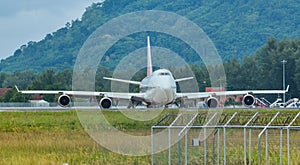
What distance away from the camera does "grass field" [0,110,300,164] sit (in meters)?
38.8

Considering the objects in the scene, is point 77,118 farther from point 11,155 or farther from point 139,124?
point 11,155

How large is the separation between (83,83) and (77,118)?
10715cm

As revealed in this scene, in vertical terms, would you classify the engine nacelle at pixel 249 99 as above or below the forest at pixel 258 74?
below

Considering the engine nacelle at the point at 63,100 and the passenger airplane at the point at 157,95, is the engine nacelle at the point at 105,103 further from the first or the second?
the engine nacelle at the point at 63,100

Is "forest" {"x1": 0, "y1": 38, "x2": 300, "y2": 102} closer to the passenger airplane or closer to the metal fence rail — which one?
the passenger airplane

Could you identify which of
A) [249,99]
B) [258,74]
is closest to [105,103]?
[249,99]

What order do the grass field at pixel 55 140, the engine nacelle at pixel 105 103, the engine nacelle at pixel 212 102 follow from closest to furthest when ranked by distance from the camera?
the grass field at pixel 55 140
the engine nacelle at pixel 105 103
the engine nacelle at pixel 212 102

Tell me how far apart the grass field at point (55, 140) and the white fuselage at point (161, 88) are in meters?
5.50

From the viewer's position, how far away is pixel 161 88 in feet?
251

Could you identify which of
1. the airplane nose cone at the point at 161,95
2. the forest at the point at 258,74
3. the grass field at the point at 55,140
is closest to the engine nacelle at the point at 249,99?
the airplane nose cone at the point at 161,95

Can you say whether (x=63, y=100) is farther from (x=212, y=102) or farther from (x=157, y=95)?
(x=212, y=102)

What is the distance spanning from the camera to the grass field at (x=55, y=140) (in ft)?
127

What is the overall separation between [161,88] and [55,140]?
2823 cm

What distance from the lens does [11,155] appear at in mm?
40875
